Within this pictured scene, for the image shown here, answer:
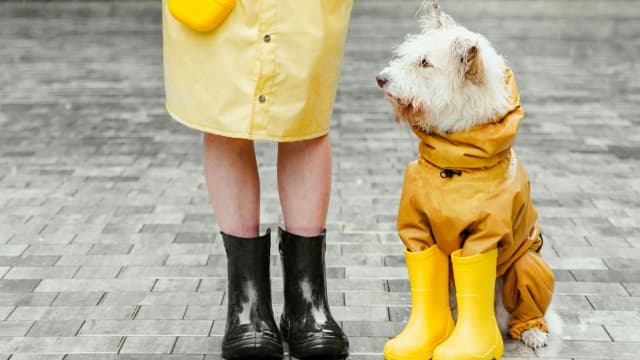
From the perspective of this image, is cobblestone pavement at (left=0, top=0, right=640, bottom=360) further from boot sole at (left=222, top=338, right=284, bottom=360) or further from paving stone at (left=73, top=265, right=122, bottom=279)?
boot sole at (left=222, top=338, right=284, bottom=360)

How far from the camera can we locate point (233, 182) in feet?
10.3

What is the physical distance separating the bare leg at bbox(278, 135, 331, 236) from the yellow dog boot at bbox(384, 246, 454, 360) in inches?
13.5

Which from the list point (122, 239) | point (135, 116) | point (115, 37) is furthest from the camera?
point (115, 37)

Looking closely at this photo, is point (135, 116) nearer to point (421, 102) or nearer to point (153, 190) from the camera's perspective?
point (153, 190)

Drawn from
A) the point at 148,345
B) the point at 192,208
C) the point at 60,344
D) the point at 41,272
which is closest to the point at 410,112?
the point at 148,345

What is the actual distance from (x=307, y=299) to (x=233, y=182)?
1.53 feet

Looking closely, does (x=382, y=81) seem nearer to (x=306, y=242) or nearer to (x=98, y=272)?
(x=306, y=242)

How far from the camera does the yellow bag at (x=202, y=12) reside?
2826 mm

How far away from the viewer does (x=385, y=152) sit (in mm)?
6141

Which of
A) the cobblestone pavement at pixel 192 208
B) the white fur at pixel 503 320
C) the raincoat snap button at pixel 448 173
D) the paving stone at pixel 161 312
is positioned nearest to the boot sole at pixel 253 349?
the cobblestone pavement at pixel 192 208

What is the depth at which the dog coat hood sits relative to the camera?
2.86 meters

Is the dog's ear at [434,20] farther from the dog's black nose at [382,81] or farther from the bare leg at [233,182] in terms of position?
the bare leg at [233,182]

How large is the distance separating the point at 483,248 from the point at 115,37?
9.13 m

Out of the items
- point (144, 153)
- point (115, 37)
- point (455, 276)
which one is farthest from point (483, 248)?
point (115, 37)
